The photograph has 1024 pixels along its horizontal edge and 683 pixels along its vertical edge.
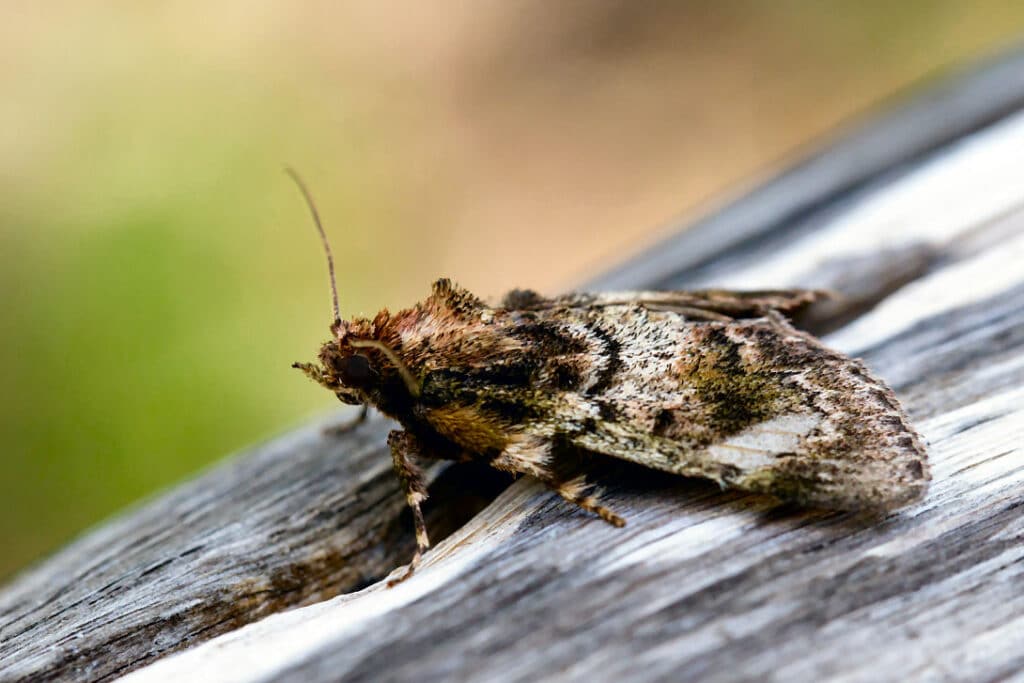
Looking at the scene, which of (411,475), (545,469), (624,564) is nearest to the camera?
(624,564)

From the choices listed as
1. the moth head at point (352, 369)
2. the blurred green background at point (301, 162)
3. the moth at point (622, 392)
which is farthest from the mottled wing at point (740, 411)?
the blurred green background at point (301, 162)

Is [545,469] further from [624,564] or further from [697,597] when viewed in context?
[697,597]

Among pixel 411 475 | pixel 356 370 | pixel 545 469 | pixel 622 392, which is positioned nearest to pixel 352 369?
pixel 356 370

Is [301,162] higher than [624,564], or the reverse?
[301,162]

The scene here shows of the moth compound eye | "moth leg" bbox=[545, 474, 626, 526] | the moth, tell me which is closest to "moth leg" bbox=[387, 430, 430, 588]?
the moth

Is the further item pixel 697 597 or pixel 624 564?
pixel 624 564

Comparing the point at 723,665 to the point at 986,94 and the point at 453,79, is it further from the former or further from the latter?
the point at 453,79

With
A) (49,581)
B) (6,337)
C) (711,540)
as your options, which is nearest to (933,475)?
(711,540)

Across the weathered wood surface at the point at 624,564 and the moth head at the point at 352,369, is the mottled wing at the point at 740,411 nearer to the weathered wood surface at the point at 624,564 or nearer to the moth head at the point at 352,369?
the weathered wood surface at the point at 624,564
